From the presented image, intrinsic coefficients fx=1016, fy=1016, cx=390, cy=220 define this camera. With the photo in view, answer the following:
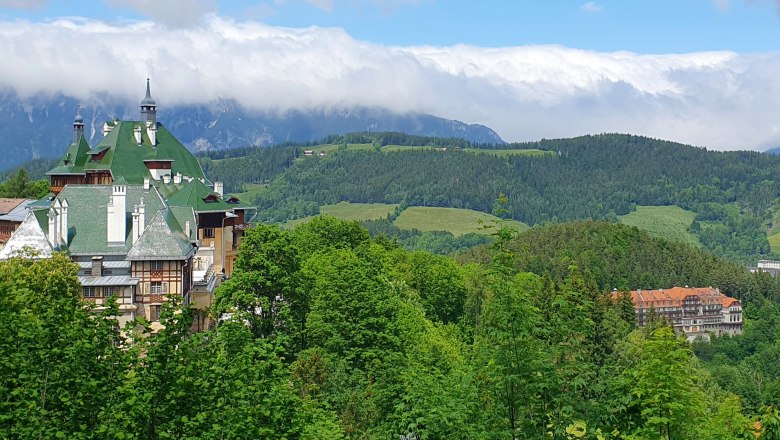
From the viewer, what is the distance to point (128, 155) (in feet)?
350

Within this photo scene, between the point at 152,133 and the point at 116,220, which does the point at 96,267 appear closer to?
the point at 116,220

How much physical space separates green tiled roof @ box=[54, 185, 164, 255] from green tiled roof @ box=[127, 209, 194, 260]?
1779 millimetres

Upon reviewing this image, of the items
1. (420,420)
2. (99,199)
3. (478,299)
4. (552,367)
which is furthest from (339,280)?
(478,299)

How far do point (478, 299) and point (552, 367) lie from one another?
264 ft

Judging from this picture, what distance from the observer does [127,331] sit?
2834 cm

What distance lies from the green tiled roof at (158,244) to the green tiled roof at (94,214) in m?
1.78

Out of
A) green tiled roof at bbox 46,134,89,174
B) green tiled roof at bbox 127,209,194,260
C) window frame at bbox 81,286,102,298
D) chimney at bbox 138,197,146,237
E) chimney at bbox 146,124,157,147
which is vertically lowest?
window frame at bbox 81,286,102,298

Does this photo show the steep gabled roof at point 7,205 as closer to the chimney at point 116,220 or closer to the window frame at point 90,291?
the chimney at point 116,220

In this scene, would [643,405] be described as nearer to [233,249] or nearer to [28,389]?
[28,389]

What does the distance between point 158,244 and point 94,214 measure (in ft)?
22.4

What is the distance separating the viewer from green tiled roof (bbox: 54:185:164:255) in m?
76.9

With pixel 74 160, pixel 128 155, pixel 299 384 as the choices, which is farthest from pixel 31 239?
pixel 299 384

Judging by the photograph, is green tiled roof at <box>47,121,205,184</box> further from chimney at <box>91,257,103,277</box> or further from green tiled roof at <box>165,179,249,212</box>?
chimney at <box>91,257,103,277</box>

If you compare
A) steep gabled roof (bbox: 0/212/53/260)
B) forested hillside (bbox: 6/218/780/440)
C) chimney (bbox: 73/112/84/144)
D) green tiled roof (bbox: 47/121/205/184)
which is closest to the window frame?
steep gabled roof (bbox: 0/212/53/260)
